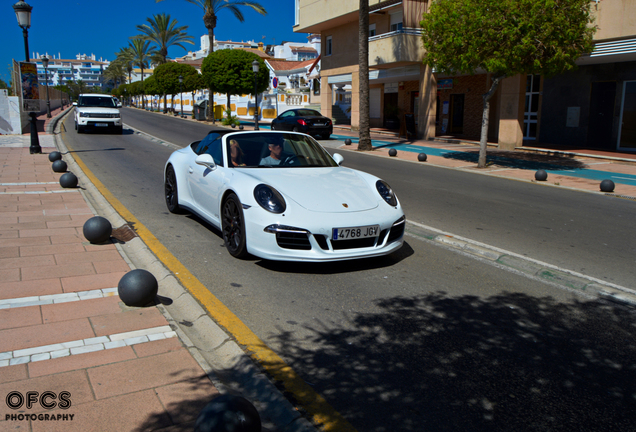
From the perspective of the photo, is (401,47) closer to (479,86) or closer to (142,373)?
(479,86)

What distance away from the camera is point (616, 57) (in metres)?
17.2

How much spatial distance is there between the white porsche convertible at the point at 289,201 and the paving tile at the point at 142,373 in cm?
187

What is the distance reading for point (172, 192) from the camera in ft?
25.9

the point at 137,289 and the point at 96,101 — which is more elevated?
the point at 96,101

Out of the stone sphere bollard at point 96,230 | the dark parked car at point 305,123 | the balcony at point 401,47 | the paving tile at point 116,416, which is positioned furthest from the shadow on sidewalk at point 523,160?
the paving tile at point 116,416

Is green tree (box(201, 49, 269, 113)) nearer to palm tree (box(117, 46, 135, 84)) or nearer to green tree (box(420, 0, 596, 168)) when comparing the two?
green tree (box(420, 0, 596, 168))

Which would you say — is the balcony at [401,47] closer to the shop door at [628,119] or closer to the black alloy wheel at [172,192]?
the shop door at [628,119]

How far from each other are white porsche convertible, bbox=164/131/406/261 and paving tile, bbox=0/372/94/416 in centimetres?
231

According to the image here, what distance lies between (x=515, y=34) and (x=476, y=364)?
11.7 m

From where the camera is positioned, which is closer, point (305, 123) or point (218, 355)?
point (218, 355)

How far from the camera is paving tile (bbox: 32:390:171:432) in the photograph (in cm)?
261

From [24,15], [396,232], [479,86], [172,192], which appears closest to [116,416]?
[396,232]

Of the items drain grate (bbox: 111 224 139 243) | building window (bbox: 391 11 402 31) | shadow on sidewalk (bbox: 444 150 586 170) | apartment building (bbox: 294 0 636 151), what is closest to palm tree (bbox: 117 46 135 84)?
apartment building (bbox: 294 0 636 151)

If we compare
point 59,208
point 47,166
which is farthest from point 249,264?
point 47,166
